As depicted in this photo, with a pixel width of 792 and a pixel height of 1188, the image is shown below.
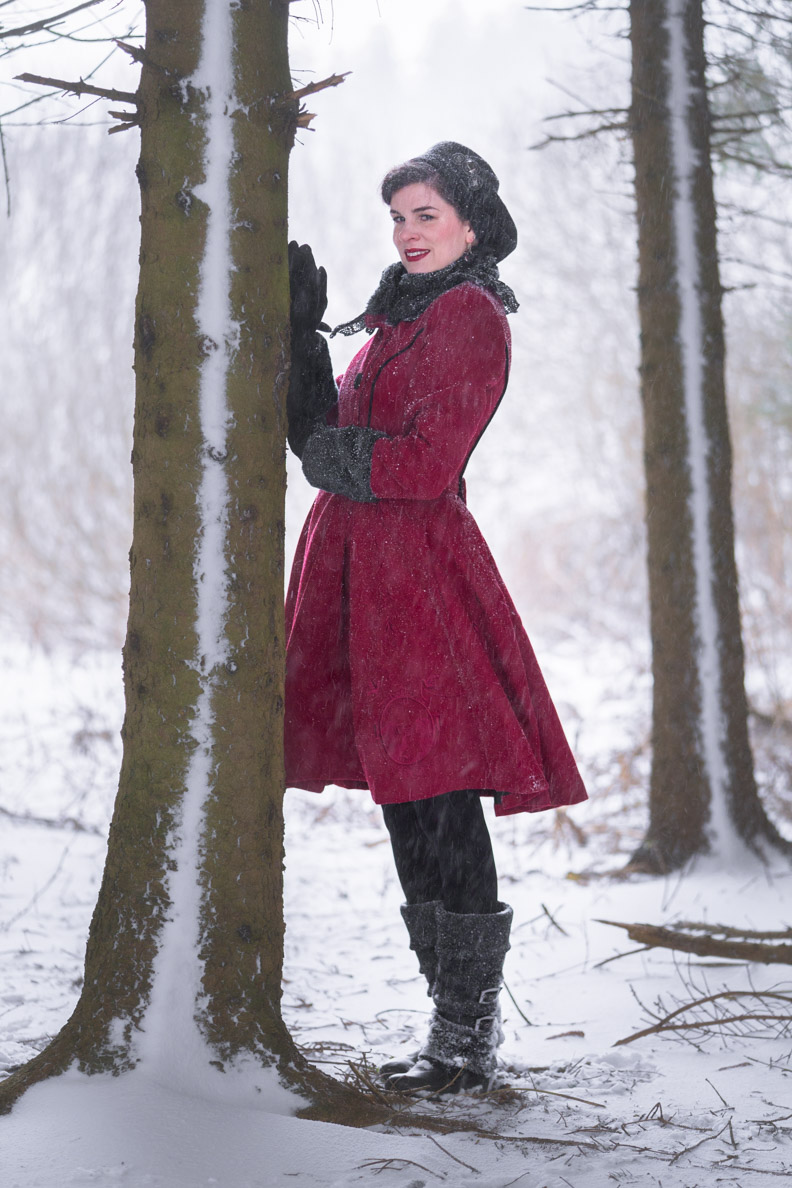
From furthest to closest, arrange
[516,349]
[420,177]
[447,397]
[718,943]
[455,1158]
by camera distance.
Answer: [516,349] < [718,943] < [420,177] < [447,397] < [455,1158]

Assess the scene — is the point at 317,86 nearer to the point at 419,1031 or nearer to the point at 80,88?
the point at 80,88

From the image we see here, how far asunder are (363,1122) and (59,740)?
5248 mm

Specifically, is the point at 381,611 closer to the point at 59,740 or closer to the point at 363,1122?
the point at 363,1122

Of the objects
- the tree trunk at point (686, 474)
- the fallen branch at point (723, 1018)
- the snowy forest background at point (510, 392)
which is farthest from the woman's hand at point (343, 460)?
the snowy forest background at point (510, 392)

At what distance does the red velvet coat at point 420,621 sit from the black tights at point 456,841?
0.08 meters

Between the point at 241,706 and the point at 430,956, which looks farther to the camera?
the point at 430,956

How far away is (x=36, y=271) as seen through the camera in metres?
11.9

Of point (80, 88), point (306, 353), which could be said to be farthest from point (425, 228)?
point (80, 88)

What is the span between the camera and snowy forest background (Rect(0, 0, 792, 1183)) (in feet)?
28.2

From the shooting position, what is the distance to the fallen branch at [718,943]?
3.04 m

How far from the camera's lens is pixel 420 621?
2.12 m

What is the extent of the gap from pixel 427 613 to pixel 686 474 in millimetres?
2389

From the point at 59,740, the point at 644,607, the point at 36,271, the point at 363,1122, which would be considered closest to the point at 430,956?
the point at 363,1122

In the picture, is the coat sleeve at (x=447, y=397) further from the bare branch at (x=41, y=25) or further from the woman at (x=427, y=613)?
the bare branch at (x=41, y=25)
